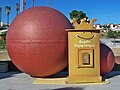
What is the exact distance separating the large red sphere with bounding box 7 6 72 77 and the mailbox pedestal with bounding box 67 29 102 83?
0.30 metres

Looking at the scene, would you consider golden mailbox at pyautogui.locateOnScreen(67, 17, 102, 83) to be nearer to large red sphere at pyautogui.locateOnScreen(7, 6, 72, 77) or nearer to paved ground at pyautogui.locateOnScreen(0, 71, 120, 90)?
large red sphere at pyautogui.locateOnScreen(7, 6, 72, 77)

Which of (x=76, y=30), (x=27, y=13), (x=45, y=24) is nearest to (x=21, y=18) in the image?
(x=27, y=13)

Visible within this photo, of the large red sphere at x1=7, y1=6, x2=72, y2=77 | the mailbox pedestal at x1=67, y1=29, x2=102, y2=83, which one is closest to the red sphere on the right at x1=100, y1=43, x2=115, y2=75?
the mailbox pedestal at x1=67, y1=29, x2=102, y2=83

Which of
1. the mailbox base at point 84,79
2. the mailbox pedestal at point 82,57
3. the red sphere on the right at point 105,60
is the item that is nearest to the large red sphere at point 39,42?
the mailbox pedestal at point 82,57

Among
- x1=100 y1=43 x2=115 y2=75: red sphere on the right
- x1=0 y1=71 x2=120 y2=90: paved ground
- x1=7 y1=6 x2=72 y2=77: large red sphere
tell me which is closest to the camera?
x1=0 y1=71 x2=120 y2=90: paved ground

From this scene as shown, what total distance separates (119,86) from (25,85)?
3.33 metres

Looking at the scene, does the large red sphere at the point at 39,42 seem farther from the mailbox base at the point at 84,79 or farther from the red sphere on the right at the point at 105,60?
the red sphere on the right at the point at 105,60

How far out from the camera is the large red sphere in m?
10.3

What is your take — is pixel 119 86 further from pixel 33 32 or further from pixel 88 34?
pixel 33 32

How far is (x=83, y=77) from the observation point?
1069 centimetres

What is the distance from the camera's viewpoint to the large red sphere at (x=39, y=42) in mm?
10305

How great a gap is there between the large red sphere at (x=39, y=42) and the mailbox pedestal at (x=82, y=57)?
0.30 metres

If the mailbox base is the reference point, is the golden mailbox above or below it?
above

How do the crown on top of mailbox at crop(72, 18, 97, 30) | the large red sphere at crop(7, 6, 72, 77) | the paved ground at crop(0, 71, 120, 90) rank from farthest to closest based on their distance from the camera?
the crown on top of mailbox at crop(72, 18, 97, 30) → the large red sphere at crop(7, 6, 72, 77) → the paved ground at crop(0, 71, 120, 90)
